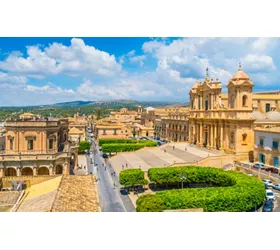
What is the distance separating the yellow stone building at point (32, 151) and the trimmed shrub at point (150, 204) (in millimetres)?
14061

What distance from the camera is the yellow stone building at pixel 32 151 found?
32438 mm

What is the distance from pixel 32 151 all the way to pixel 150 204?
17.7 meters

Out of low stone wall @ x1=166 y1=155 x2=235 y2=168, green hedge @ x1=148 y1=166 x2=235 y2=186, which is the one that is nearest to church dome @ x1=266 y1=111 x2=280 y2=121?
low stone wall @ x1=166 y1=155 x2=235 y2=168

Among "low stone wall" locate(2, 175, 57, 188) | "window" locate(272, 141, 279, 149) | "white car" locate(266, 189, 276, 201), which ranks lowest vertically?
"white car" locate(266, 189, 276, 201)

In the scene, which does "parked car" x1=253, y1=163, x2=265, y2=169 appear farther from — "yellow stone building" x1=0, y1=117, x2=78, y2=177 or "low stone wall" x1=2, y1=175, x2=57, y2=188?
"low stone wall" x1=2, y1=175, x2=57, y2=188

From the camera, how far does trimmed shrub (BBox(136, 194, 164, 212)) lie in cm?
2208

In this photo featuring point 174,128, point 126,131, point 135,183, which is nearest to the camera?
point 135,183

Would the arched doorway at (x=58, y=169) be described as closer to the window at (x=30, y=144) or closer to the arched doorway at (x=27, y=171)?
the arched doorway at (x=27, y=171)

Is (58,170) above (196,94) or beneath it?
beneath

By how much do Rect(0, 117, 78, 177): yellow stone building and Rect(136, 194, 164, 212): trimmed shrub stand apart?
1406 cm

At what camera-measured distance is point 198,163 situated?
40.7 metres

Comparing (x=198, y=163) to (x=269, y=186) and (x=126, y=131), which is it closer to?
(x=269, y=186)
